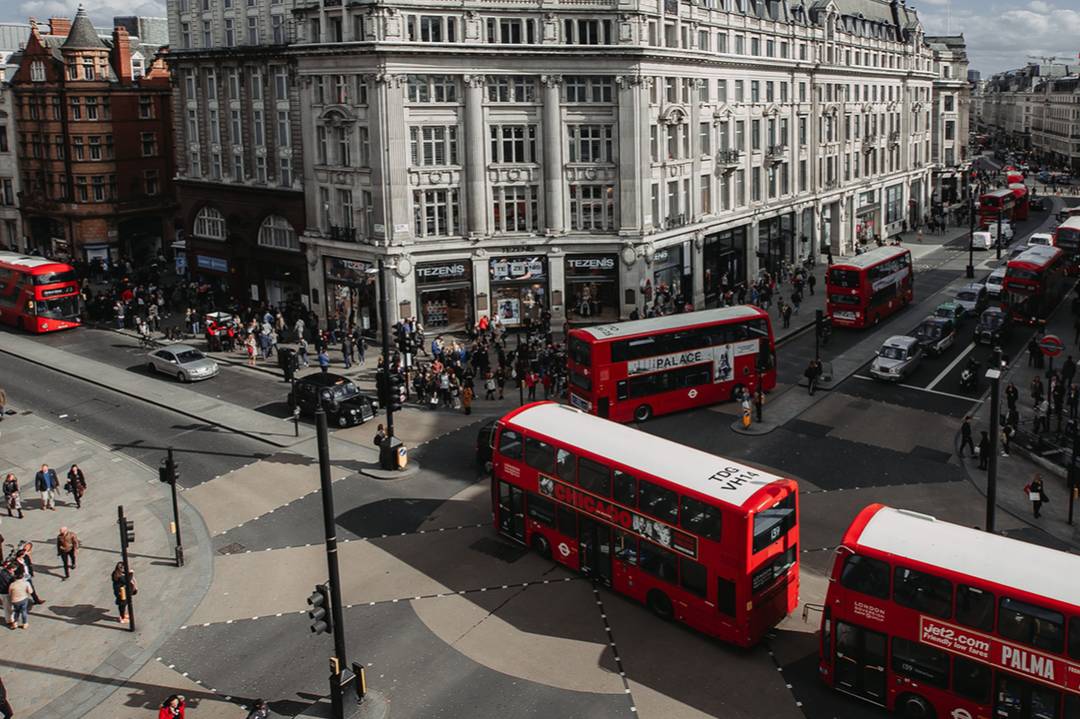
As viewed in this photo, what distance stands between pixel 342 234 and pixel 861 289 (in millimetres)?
29269

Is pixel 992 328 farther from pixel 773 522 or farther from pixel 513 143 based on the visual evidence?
pixel 773 522

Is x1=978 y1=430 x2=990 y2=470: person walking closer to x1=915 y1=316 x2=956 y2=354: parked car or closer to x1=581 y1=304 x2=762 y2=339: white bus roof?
x1=581 y1=304 x2=762 y2=339: white bus roof

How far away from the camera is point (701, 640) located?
23.7 meters

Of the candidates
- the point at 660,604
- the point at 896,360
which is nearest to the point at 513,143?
the point at 896,360

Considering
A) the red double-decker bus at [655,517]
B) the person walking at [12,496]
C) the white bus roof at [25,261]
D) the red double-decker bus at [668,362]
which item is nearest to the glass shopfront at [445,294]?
the red double-decker bus at [668,362]

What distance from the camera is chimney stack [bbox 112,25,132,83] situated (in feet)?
252

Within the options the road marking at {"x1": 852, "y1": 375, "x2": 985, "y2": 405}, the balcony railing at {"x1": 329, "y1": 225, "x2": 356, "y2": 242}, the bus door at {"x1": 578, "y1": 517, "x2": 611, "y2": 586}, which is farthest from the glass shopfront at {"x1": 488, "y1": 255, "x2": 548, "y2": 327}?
the bus door at {"x1": 578, "y1": 517, "x2": 611, "y2": 586}

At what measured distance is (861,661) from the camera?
2058 cm

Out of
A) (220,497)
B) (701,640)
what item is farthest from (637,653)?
(220,497)

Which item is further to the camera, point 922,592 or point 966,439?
point 966,439

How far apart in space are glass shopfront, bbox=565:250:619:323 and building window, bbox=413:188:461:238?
6.88 metres

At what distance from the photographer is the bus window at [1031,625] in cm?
1784

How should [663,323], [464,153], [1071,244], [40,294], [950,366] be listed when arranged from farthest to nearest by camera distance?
[1071,244] → [40,294] → [464,153] → [950,366] → [663,323]

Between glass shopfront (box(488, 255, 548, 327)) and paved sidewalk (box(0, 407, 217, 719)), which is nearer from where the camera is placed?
paved sidewalk (box(0, 407, 217, 719))
